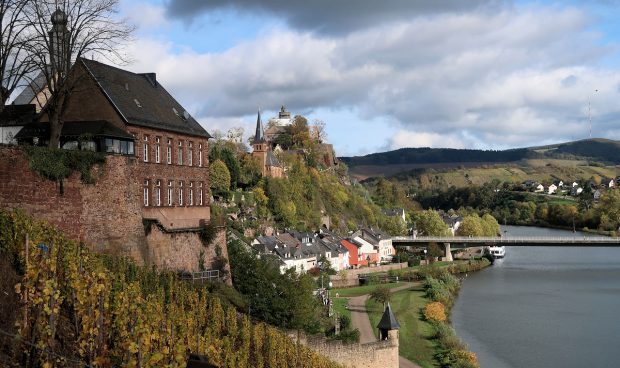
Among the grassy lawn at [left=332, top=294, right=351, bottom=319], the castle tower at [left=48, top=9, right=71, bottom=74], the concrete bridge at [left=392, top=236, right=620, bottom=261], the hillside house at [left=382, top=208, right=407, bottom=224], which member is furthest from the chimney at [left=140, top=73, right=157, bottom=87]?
the hillside house at [left=382, top=208, right=407, bottom=224]

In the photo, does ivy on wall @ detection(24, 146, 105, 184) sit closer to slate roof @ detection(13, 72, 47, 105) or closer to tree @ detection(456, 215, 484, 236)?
slate roof @ detection(13, 72, 47, 105)

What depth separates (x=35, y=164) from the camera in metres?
18.4

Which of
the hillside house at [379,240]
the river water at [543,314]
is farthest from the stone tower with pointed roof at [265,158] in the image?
the river water at [543,314]

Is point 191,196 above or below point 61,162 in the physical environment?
below

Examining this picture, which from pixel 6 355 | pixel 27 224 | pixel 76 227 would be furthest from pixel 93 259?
pixel 6 355

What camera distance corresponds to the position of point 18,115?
2412 centimetres

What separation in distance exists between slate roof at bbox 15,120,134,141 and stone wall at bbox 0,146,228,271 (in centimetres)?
155

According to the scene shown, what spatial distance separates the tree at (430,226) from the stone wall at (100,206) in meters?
72.4

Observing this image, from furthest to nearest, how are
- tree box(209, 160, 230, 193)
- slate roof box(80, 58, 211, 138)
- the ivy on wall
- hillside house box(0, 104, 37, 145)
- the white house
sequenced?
1. the white house
2. tree box(209, 160, 230, 193)
3. slate roof box(80, 58, 211, 138)
4. hillside house box(0, 104, 37, 145)
5. the ivy on wall

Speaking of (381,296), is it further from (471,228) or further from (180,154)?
(471,228)

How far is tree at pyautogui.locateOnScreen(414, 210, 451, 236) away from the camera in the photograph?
93.9 meters

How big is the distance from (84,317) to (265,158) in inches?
2365

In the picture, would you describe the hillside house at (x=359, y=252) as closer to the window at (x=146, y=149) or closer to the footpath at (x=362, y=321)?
the footpath at (x=362, y=321)

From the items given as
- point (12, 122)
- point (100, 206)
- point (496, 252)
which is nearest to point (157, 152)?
point (12, 122)
